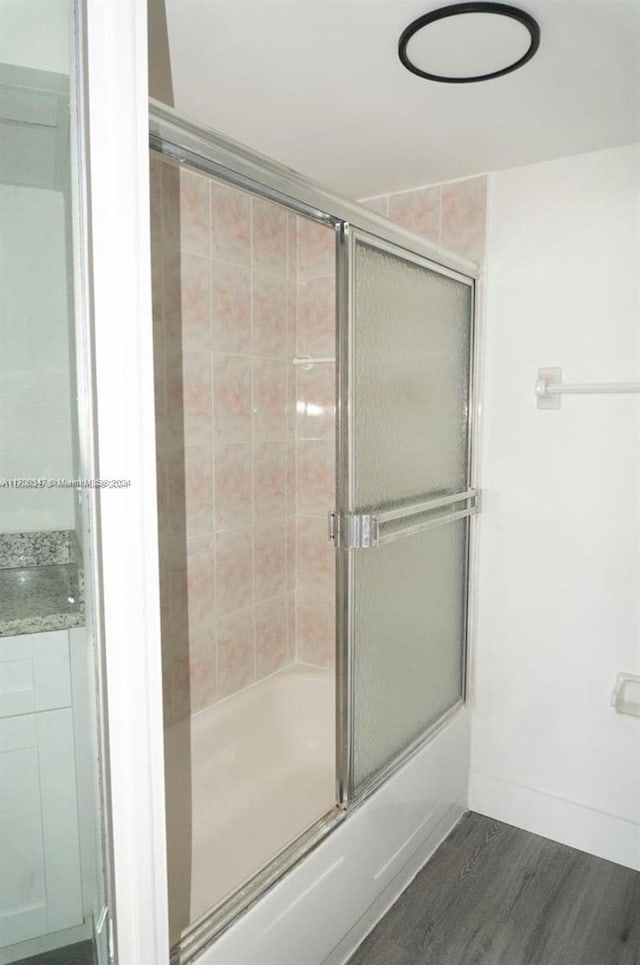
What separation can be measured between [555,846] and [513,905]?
332mm

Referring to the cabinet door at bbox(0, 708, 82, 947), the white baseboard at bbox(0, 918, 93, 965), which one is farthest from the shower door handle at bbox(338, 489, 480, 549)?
the white baseboard at bbox(0, 918, 93, 965)

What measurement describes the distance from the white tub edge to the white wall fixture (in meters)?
0.51

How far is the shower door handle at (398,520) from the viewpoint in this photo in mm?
1536

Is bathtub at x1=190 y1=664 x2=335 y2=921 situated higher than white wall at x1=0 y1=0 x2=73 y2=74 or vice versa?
white wall at x1=0 y1=0 x2=73 y2=74

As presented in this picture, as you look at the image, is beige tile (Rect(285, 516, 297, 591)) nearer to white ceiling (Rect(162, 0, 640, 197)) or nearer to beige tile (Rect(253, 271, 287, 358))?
beige tile (Rect(253, 271, 287, 358))

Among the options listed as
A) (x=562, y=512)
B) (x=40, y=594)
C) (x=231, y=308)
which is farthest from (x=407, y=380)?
(x=40, y=594)

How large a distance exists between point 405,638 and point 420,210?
1.46 meters

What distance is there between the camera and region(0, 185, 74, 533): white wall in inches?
33.5

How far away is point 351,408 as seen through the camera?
4.91 feet

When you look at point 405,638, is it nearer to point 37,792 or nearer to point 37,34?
point 37,792

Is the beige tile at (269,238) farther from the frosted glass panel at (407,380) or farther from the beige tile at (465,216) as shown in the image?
the frosted glass panel at (407,380)

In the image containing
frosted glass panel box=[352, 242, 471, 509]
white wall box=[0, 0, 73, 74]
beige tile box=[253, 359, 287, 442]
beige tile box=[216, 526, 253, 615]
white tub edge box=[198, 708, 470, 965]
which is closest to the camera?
white wall box=[0, 0, 73, 74]

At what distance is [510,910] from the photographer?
1.77 meters

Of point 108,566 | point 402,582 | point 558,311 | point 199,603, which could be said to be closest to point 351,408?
point 402,582
